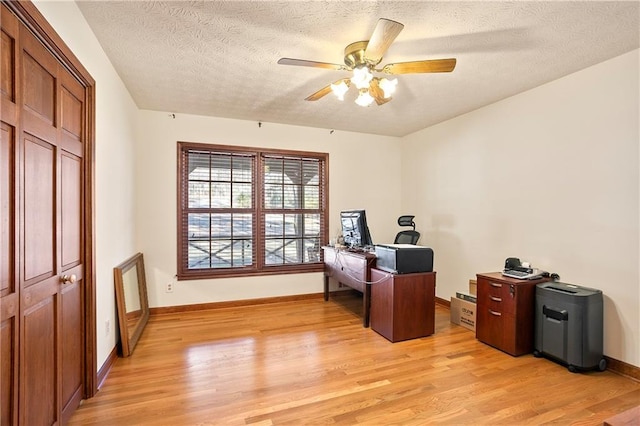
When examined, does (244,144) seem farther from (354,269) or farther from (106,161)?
(354,269)

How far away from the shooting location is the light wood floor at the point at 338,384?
198 centimetres

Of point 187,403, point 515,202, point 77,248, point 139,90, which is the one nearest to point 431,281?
point 515,202

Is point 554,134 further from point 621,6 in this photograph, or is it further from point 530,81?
point 621,6

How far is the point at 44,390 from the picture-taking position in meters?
1.59

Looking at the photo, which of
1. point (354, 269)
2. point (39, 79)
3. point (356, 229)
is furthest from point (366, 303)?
point (39, 79)

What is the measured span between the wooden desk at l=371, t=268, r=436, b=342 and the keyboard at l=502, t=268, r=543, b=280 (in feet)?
2.28

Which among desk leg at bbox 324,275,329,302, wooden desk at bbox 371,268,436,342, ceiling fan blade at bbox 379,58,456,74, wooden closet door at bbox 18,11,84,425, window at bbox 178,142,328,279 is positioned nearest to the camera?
wooden closet door at bbox 18,11,84,425

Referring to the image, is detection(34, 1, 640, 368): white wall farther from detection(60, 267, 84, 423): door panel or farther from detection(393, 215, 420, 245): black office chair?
detection(393, 215, 420, 245): black office chair

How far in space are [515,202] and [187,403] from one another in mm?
3502

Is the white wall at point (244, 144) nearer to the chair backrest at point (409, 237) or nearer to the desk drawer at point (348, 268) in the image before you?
the desk drawer at point (348, 268)

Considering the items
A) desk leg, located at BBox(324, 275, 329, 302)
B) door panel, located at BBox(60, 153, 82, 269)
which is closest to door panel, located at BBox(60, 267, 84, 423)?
door panel, located at BBox(60, 153, 82, 269)

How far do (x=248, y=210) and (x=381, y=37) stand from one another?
299 centimetres

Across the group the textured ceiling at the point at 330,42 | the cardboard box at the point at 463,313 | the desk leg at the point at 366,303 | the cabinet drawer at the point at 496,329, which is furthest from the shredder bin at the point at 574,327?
the textured ceiling at the point at 330,42

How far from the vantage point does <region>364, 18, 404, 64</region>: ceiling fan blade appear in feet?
5.71
